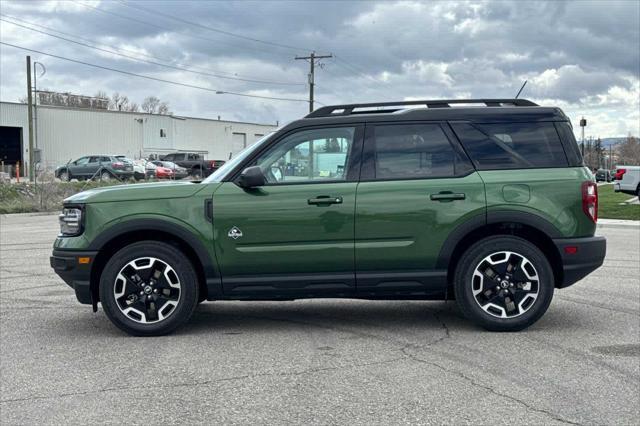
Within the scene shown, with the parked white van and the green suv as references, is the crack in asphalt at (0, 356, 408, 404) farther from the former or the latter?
the parked white van

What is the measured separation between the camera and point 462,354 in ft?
17.2

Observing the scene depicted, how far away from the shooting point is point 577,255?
581 cm

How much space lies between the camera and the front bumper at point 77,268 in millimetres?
5719

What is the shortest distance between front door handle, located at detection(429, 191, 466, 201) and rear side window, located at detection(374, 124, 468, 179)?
18 cm

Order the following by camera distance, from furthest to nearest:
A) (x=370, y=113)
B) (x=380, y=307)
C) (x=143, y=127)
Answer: (x=143, y=127) < (x=380, y=307) < (x=370, y=113)

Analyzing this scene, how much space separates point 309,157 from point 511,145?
177 centimetres

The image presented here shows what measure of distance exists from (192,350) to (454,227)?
239 cm

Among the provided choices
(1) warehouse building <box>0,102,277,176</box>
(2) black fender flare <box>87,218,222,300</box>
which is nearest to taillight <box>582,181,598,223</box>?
(2) black fender flare <box>87,218,222,300</box>

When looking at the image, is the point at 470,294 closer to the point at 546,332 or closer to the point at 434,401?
the point at 546,332

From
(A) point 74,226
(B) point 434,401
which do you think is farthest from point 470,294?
(A) point 74,226

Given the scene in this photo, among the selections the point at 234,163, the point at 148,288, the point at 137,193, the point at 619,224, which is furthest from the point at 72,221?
the point at 619,224

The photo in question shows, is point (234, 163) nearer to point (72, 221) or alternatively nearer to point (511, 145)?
point (72, 221)

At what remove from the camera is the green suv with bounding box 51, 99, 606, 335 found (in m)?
5.70

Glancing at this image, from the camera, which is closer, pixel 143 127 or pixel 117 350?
pixel 117 350
